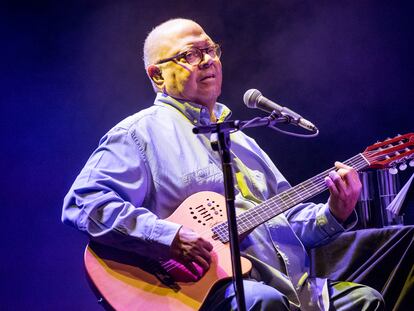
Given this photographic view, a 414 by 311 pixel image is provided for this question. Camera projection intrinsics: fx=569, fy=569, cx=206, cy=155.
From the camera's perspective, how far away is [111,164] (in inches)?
99.3

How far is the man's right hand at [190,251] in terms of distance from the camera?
2.29 meters

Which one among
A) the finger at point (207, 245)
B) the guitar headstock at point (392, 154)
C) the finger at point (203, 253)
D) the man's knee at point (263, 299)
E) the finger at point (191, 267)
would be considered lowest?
the man's knee at point (263, 299)

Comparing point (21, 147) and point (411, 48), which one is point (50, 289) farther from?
point (411, 48)

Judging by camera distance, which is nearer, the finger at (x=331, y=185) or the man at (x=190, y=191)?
the man at (x=190, y=191)

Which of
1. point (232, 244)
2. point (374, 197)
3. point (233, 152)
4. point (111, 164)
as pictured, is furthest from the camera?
point (374, 197)

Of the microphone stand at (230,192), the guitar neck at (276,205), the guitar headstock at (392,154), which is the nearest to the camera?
the microphone stand at (230,192)

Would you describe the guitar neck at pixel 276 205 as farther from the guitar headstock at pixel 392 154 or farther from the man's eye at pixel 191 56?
the man's eye at pixel 191 56

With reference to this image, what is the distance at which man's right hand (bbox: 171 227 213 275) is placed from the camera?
2289 mm

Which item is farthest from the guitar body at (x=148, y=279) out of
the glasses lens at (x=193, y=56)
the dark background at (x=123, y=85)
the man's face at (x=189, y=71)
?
the dark background at (x=123, y=85)

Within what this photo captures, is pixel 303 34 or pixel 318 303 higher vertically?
pixel 303 34

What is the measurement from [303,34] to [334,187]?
73.1 inches

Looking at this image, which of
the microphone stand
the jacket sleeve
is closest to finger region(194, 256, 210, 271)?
the jacket sleeve

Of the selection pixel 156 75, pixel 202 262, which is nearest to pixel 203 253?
pixel 202 262

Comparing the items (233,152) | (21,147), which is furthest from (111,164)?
(21,147)
